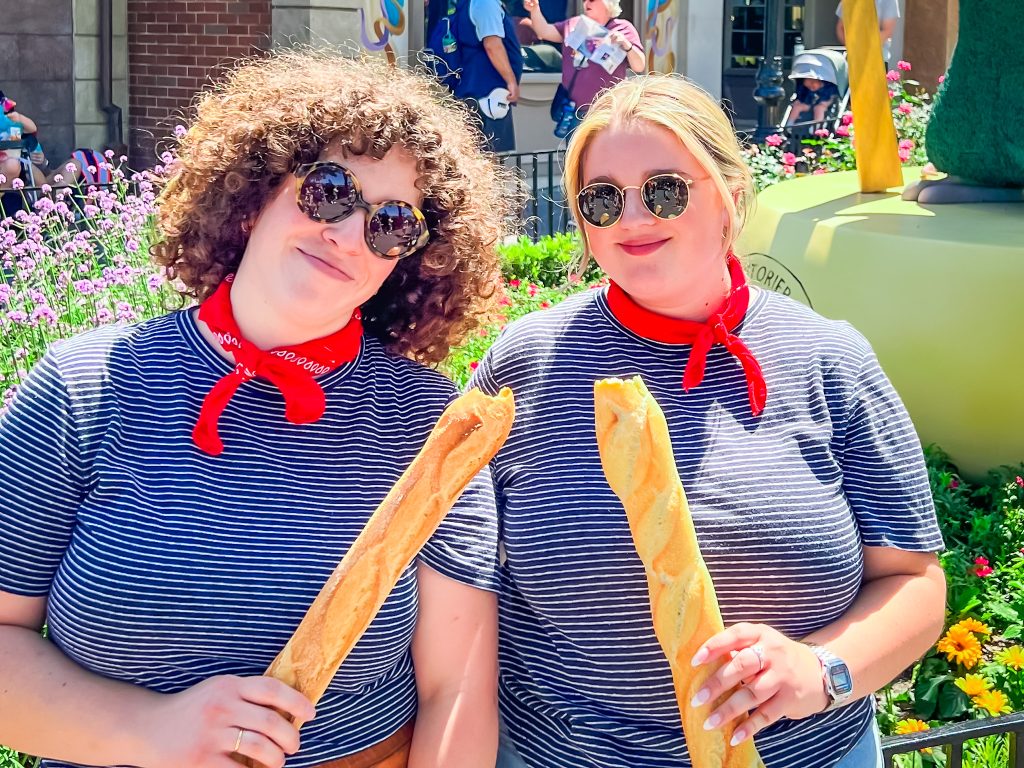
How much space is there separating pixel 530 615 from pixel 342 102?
89 cm

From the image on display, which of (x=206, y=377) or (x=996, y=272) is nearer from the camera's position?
(x=206, y=377)

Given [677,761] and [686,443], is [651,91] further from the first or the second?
[677,761]

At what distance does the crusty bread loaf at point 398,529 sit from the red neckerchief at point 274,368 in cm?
36

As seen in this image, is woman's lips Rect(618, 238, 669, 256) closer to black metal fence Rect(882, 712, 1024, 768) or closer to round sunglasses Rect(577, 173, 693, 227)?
round sunglasses Rect(577, 173, 693, 227)

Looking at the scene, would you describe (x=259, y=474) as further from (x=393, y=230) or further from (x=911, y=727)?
(x=911, y=727)

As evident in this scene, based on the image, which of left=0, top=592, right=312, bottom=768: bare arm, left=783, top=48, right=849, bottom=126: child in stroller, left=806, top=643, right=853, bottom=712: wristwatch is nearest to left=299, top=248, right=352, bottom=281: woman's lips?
left=0, top=592, right=312, bottom=768: bare arm

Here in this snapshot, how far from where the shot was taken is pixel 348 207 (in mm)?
2098

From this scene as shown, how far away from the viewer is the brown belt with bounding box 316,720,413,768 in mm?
2068

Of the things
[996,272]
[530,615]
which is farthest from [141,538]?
[996,272]

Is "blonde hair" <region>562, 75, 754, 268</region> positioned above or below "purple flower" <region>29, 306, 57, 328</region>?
above

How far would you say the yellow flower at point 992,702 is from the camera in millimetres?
3451

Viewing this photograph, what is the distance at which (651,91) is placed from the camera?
2.21 m

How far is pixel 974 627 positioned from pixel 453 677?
2167 mm

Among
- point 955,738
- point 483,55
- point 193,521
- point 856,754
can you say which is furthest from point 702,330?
point 483,55
